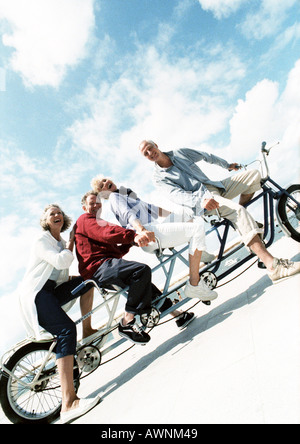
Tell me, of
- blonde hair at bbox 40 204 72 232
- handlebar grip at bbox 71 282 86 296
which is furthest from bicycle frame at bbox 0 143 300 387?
blonde hair at bbox 40 204 72 232

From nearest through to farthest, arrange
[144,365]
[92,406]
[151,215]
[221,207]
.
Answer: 1. [92,406]
2. [144,365]
3. [221,207]
4. [151,215]

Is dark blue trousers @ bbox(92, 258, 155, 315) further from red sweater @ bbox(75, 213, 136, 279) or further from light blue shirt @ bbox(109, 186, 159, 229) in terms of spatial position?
light blue shirt @ bbox(109, 186, 159, 229)

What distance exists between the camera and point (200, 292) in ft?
9.45

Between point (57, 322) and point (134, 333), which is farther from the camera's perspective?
point (134, 333)

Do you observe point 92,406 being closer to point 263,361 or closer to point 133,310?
point 133,310

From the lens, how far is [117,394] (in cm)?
223

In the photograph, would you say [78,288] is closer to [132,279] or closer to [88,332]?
[132,279]

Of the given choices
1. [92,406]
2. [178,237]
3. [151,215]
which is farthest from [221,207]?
[92,406]

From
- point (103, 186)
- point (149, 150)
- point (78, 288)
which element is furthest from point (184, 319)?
point (149, 150)

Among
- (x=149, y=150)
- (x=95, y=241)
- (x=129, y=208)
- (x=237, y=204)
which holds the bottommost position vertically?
(x=237, y=204)

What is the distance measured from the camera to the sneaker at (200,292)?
2.88 metres

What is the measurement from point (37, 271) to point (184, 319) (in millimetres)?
1898

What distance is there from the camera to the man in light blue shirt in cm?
297

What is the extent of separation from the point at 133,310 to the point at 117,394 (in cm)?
75
